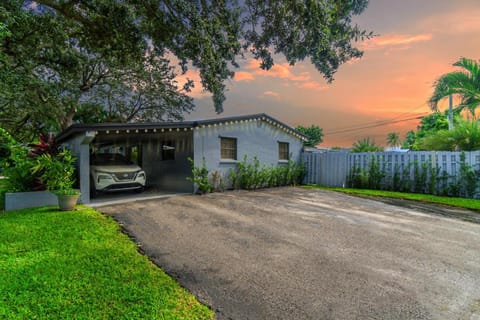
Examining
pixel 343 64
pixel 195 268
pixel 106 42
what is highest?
pixel 106 42

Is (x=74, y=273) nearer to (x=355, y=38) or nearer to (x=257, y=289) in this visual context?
(x=257, y=289)

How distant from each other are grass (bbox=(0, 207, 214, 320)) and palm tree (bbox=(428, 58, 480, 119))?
1359cm

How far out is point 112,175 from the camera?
823cm

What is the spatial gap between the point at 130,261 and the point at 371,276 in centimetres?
318

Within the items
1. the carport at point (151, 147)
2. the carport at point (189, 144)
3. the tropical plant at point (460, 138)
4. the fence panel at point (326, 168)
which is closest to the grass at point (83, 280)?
the carport at point (151, 147)

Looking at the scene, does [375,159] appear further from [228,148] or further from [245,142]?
[228,148]

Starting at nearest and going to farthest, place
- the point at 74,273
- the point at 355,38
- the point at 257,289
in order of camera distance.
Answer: the point at 257,289 < the point at 74,273 < the point at 355,38

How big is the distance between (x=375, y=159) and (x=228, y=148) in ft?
22.8

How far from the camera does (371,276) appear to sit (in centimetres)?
306

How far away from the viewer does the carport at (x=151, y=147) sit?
23.2 ft

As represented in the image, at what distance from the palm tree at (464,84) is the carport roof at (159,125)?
6870mm

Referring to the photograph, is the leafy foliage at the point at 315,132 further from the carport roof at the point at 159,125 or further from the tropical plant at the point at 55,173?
the tropical plant at the point at 55,173

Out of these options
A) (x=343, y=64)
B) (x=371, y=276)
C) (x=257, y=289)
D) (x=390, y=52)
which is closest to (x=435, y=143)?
(x=390, y=52)

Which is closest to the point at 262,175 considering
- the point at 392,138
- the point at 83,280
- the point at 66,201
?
the point at 66,201
